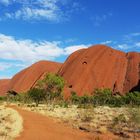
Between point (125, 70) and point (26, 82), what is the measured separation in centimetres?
4874

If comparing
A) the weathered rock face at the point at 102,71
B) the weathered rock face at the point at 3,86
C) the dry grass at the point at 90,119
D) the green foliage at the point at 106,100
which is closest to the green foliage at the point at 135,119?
the dry grass at the point at 90,119

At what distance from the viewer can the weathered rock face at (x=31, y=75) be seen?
15262 centimetres

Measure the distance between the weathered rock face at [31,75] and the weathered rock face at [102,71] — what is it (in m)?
18.8

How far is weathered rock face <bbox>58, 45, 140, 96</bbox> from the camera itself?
125 m

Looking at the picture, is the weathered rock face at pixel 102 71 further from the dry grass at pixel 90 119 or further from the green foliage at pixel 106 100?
the dry grass at pixel 90 119

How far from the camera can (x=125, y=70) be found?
133 meters

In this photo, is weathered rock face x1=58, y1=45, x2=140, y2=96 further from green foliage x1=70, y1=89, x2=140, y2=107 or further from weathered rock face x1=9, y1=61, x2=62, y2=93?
green foliage x1=70, y1=89, x2=140, y2=107

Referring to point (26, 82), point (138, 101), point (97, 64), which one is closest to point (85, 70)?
point (97, 64)

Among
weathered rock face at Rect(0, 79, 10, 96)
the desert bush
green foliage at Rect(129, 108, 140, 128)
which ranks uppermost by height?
weathered rock face at Rect(0, 79, 10, 96)

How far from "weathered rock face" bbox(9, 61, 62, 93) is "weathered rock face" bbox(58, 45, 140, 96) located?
61.7 ft

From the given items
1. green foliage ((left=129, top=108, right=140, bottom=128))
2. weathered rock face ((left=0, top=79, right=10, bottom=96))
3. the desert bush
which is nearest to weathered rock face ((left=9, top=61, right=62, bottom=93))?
weathered rock face ((left=0, top=79, right=10, bottom=96))

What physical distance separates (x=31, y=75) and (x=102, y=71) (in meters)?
41.3

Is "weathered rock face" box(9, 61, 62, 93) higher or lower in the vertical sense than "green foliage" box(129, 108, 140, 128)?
higher

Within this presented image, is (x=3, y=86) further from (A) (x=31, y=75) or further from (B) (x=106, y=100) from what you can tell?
(B) (x=106, y=100)
